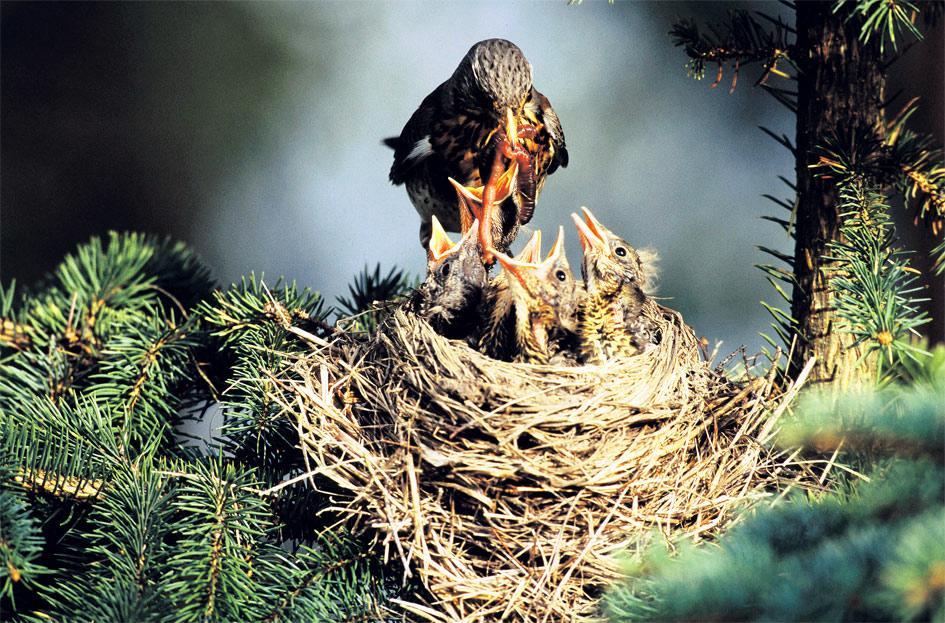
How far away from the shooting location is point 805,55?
1.76 metres

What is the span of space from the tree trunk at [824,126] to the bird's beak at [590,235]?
0.56m

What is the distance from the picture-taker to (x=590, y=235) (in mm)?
2223

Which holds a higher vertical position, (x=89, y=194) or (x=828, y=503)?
(x=89, y=194)

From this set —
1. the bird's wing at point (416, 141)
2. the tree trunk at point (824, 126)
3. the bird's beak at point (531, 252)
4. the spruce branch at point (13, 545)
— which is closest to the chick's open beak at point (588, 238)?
the bird's beak at point (531, 252)

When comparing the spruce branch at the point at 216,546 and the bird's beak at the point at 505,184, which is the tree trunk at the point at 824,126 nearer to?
the bird's beak at the point at 505,184

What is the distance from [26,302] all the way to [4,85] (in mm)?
1841

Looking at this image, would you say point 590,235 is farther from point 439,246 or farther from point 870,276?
point 870,276

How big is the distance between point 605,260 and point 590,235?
0.09 m

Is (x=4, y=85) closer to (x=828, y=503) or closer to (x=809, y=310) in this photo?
(x=809, y=310)

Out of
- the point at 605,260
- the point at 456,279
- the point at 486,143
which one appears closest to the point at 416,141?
the point at 486,143

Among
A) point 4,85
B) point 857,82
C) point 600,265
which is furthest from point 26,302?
point 857,82

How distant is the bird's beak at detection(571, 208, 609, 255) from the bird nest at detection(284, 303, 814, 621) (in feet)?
1.47

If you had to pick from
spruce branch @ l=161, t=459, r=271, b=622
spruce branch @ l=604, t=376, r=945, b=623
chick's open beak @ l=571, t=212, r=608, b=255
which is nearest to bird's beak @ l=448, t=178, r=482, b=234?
chick's open beak @ l=571, t=212, r=608, b=255

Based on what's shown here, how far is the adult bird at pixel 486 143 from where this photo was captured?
98.3 inches
